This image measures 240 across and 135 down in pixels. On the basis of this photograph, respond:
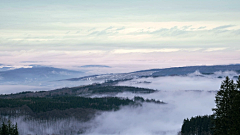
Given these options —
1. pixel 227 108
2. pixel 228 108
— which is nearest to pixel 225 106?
pixel 227 108

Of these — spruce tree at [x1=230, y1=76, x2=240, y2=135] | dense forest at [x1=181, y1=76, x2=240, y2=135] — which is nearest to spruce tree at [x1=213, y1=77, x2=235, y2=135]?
dense forest at [x1=181, y1=76, x2=240, y2=135]

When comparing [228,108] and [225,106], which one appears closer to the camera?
[228,108]

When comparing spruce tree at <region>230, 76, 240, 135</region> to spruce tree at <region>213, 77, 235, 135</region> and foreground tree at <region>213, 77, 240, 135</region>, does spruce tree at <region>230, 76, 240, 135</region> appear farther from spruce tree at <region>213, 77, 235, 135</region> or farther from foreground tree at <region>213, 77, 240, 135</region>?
spruce tree at <region>213, 77, 235, 135</region>

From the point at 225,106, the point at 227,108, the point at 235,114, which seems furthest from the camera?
the point at 225,106

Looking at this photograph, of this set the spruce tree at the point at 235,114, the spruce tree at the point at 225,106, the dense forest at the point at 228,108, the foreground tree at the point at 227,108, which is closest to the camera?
the spruce tree at the point at 235,114

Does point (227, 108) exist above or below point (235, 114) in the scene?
above

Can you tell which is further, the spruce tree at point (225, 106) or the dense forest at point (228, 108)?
the spruce tree at point (225, 106)

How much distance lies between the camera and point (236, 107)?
149 ft

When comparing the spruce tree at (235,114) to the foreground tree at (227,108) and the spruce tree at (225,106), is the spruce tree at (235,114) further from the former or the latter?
the spruce tree at (225,106)

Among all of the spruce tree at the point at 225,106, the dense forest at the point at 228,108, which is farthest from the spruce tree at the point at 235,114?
the spruce tree at the point at 225,106

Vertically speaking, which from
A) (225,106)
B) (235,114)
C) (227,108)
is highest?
(225,106)

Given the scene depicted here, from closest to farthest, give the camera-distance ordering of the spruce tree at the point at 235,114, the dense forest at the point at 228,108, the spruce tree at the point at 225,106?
the spruce tree at the point at 235,114 < the dense forest at the point at 228,108 < the spruce tree at the point at 225,106

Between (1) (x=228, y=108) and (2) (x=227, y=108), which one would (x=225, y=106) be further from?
(1) (x=228, y=108)

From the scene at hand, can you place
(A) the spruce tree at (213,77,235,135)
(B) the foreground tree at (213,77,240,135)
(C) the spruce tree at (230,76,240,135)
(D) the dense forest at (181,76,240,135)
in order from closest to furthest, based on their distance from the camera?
(C) the spruce tree at (230,76,240,135)
(D) the dense forest at (181,76,240,135)
(B) the foreground tree at (213,77,240,135)
(A) the spruce tree at (213,77,235,135)
